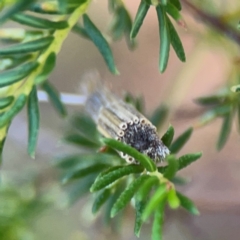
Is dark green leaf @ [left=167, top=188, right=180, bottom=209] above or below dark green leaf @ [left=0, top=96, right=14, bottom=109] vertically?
above

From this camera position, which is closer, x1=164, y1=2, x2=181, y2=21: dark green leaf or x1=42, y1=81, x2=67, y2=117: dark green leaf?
x1=164, y1=2, x2=181, y2=21: dark green leaf

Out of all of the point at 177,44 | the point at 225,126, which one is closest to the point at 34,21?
the point at 177,44

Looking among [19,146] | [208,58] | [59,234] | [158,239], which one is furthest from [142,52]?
[158,239]

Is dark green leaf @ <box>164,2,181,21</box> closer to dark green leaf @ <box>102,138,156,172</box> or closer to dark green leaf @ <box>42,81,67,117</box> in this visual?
dark green leaf @ <box>102,138,156,172</box>

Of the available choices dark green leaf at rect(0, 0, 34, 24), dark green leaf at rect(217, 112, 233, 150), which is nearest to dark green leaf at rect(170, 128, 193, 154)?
dark green leaf at rect(217, 112, 233, 150)

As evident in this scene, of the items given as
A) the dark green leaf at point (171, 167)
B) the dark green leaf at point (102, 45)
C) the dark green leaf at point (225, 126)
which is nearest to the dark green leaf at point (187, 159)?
the dark green leaf at point (171, 167)

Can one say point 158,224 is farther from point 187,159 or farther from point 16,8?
point 16,8

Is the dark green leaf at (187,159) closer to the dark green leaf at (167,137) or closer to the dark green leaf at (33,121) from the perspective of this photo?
the dark green leaf at (167,137)
